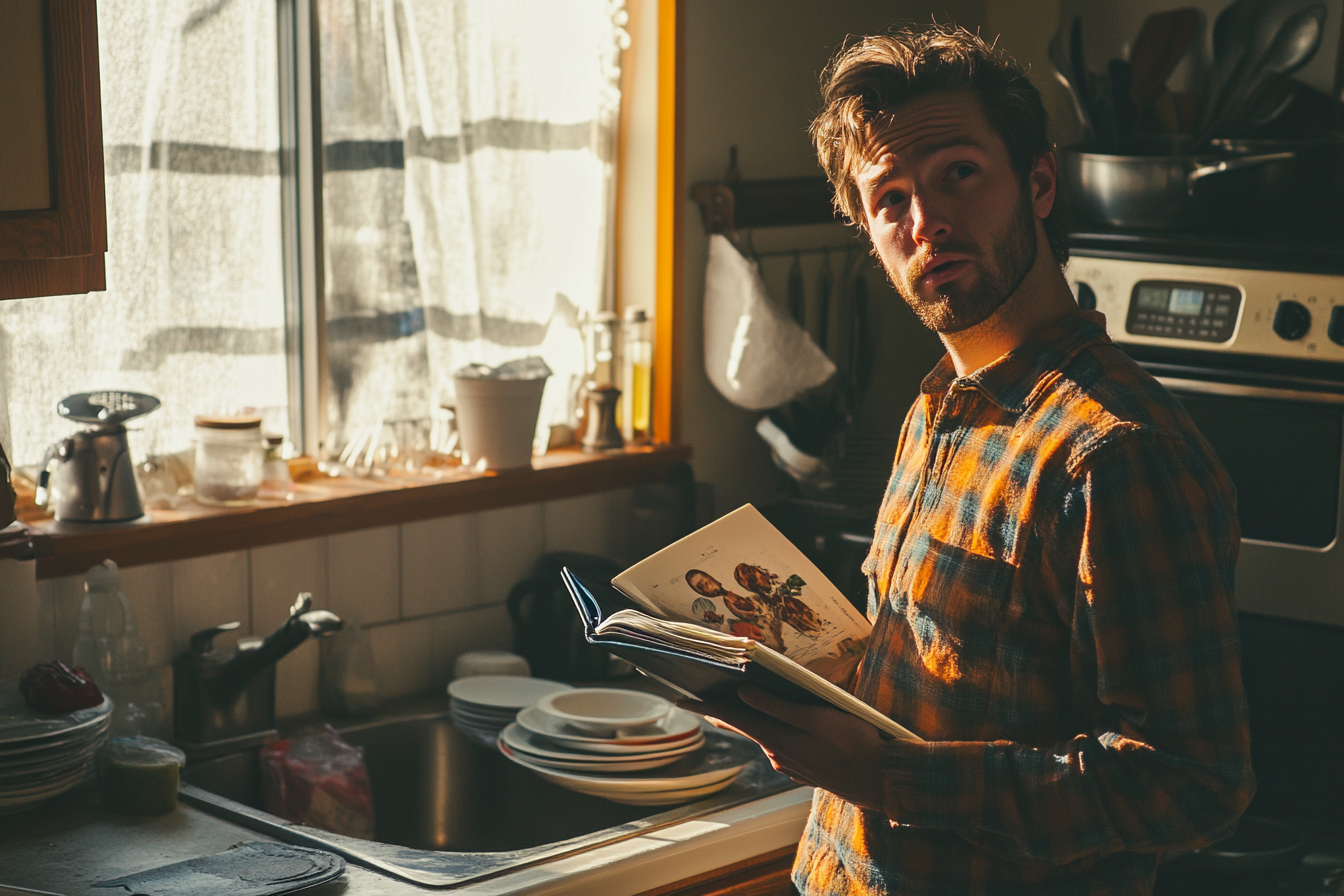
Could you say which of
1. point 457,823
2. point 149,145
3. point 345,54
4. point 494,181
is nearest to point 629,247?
point 494,181

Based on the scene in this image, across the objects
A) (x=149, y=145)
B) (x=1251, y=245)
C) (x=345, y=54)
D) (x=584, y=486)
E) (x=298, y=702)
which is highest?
(x=345, y=54)

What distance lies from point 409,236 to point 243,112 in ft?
1.09

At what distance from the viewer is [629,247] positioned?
269 centimetres

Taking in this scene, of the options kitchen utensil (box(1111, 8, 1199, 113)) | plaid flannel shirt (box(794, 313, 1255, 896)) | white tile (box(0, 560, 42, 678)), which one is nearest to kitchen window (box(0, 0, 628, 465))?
white tile (box(0, 560, 42, 678))

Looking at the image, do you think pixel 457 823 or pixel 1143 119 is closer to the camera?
pixel 457 823

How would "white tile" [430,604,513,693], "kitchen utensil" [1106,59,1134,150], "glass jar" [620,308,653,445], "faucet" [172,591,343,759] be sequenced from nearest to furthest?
"faucet" [172,591,343,759] → "kitchen utensil" [1106,59,1134,150] → "white tile" [430,604,513,693] → "glass jar" [620,308,653,445]

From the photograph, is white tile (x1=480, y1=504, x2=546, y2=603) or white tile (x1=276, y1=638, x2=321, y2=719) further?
white tile (x1=480, y1=504, x2=546, y2=603)

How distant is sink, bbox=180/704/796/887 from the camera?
6.64 feet

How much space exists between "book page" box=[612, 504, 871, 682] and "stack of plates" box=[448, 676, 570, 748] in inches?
30.9

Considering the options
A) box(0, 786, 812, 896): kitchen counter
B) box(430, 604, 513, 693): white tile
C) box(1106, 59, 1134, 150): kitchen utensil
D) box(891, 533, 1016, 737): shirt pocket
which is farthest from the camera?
box(430, 604, 513, 693): white tile

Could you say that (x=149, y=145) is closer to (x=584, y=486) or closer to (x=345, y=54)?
(x=345, y=54)

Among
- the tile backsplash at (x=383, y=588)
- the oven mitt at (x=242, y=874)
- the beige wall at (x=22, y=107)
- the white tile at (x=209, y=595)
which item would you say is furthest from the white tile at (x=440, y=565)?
the beige wall at (x=22, y=107)

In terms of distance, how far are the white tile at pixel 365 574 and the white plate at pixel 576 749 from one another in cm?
36

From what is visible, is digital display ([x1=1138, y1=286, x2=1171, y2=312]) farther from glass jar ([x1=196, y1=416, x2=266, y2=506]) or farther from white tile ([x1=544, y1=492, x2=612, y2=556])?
glass jar ([x1=196, y1=416, x2=266, y2=506])
